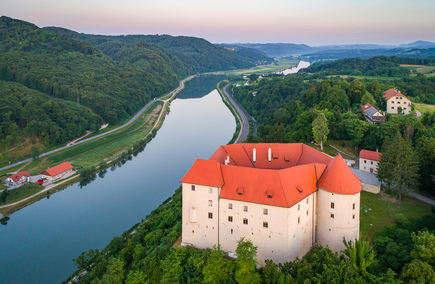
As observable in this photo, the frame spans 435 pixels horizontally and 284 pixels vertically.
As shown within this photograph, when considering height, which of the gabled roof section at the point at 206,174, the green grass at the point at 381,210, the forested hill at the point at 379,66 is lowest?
the green grass at the point at 381,210

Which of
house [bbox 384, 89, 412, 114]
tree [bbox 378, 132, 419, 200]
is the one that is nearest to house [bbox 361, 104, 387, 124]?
house [bbox 384, 89, 412, 114]

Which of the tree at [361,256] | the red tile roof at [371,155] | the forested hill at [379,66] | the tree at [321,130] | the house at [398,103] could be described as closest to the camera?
the tree at [361,256]

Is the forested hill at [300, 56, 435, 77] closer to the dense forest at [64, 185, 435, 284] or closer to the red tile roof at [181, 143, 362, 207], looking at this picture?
the dense forest at [64, 185, 435, 284]

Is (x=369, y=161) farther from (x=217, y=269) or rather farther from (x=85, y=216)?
(x=85, y=216)

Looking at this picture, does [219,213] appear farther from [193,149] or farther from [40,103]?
[40,103]

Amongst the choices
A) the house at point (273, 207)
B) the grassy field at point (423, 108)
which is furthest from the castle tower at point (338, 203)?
the grassy field at point (423, 108)

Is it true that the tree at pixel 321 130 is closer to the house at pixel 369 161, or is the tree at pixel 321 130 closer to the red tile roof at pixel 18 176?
the house at pixel 369 161
